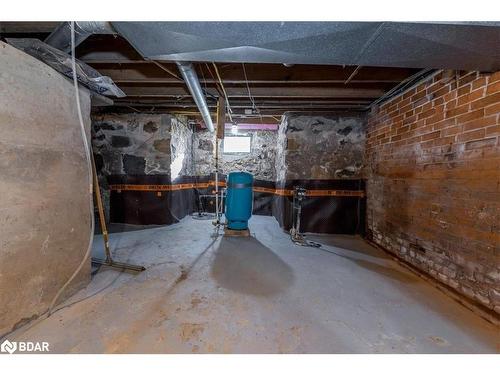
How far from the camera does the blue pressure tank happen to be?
3598mm

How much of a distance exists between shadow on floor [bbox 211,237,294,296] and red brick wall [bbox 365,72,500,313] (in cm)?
141

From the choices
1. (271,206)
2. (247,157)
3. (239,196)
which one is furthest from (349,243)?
(247,157)

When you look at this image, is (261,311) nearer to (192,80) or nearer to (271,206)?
(192,80)

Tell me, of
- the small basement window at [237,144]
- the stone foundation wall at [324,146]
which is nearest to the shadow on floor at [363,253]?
the stone foundation wall at [324,146]

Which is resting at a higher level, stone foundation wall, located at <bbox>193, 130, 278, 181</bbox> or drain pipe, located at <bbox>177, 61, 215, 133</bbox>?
drain pipe, located at <bbox>177, 61, 215, 133</bbox>

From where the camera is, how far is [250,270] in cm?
238

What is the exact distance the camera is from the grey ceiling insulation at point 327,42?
1.29 m

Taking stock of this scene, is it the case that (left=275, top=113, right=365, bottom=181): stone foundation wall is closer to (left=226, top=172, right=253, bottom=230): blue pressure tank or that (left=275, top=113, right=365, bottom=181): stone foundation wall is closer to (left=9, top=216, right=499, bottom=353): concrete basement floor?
(left=226, top=172, right=253, bottom=230): blue pressure tank

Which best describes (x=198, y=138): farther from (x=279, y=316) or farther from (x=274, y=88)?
(x=279, y=316)

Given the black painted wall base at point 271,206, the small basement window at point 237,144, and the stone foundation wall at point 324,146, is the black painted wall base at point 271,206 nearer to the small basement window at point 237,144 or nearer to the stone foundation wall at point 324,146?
the stone foundation wall at point 324,146

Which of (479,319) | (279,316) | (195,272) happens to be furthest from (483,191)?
(195,272)

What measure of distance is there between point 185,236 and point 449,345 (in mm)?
3194

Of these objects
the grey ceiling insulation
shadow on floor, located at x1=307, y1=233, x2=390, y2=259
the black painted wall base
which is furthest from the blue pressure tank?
the grey ceiling insulation

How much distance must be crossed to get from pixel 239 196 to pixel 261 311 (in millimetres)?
2088
